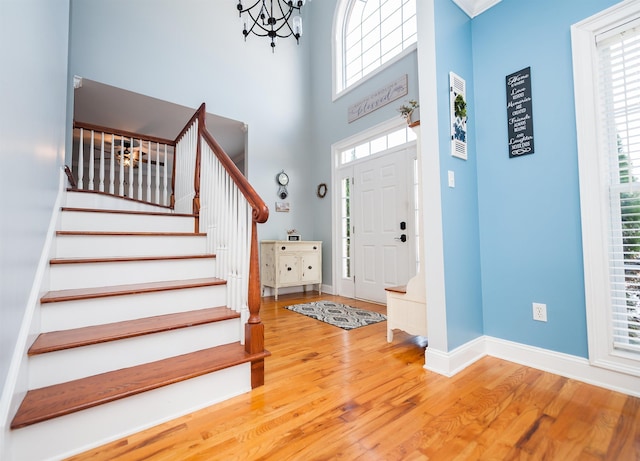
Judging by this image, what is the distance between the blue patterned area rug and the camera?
3038 millimetres

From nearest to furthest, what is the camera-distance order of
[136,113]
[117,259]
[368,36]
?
1. [117,259]
2. [368,36]
3. [136,113]

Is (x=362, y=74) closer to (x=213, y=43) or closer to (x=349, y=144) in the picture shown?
(x=349, y=144)

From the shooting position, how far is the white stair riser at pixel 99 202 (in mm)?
2760

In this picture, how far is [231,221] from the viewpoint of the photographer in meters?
2.04

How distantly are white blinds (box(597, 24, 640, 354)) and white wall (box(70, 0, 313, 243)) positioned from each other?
392 cm

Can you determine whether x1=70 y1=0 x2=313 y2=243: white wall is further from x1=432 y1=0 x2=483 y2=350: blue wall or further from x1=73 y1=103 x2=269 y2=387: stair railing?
x1=432 y1=0 x2=483 y2=350: blue wall

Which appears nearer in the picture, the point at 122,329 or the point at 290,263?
the point at 122,329

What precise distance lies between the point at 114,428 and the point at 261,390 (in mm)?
695

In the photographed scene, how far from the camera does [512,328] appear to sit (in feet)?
6.93

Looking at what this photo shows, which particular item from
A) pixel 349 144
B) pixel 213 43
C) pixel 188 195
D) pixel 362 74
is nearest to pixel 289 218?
pixel 349 144

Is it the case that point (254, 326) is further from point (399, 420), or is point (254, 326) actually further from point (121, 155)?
point (121, 155)

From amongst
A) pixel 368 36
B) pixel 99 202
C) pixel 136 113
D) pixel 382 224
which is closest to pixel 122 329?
pixel 99 202

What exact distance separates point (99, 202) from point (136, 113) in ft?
7.80

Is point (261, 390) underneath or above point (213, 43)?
underneath
